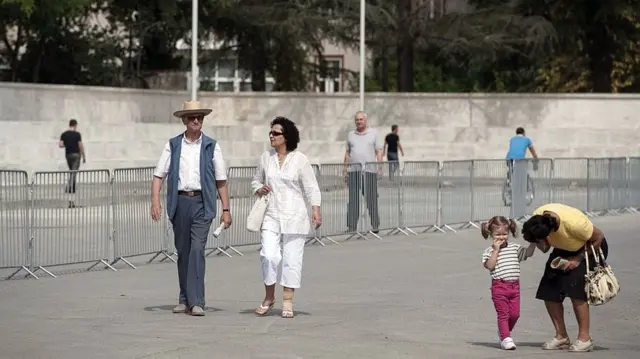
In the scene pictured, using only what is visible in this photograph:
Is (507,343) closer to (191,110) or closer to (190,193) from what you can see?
(190,193)

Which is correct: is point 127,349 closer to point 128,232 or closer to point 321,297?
point 321,297

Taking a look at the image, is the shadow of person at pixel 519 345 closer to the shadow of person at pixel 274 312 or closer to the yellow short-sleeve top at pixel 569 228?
the yellow short-sleeve top at pixel 569 228

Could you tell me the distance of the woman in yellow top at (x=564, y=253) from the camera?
10.9 metres

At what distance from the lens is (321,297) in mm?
14984

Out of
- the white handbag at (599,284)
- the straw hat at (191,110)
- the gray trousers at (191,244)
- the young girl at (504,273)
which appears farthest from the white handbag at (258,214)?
the white handbag at (599,284)

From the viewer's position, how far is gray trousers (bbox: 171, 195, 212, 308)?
43.8 ft

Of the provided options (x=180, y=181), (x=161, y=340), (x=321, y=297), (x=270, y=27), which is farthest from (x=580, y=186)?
(x=270, y=27)

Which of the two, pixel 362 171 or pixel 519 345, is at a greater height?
pixel 362 171

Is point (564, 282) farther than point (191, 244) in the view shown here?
No

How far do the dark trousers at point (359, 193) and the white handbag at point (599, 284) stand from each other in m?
11.0

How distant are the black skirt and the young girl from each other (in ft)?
0.66

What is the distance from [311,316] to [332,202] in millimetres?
8624

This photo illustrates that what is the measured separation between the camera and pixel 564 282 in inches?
443

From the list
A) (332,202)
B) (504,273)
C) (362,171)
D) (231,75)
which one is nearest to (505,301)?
(504,273)
